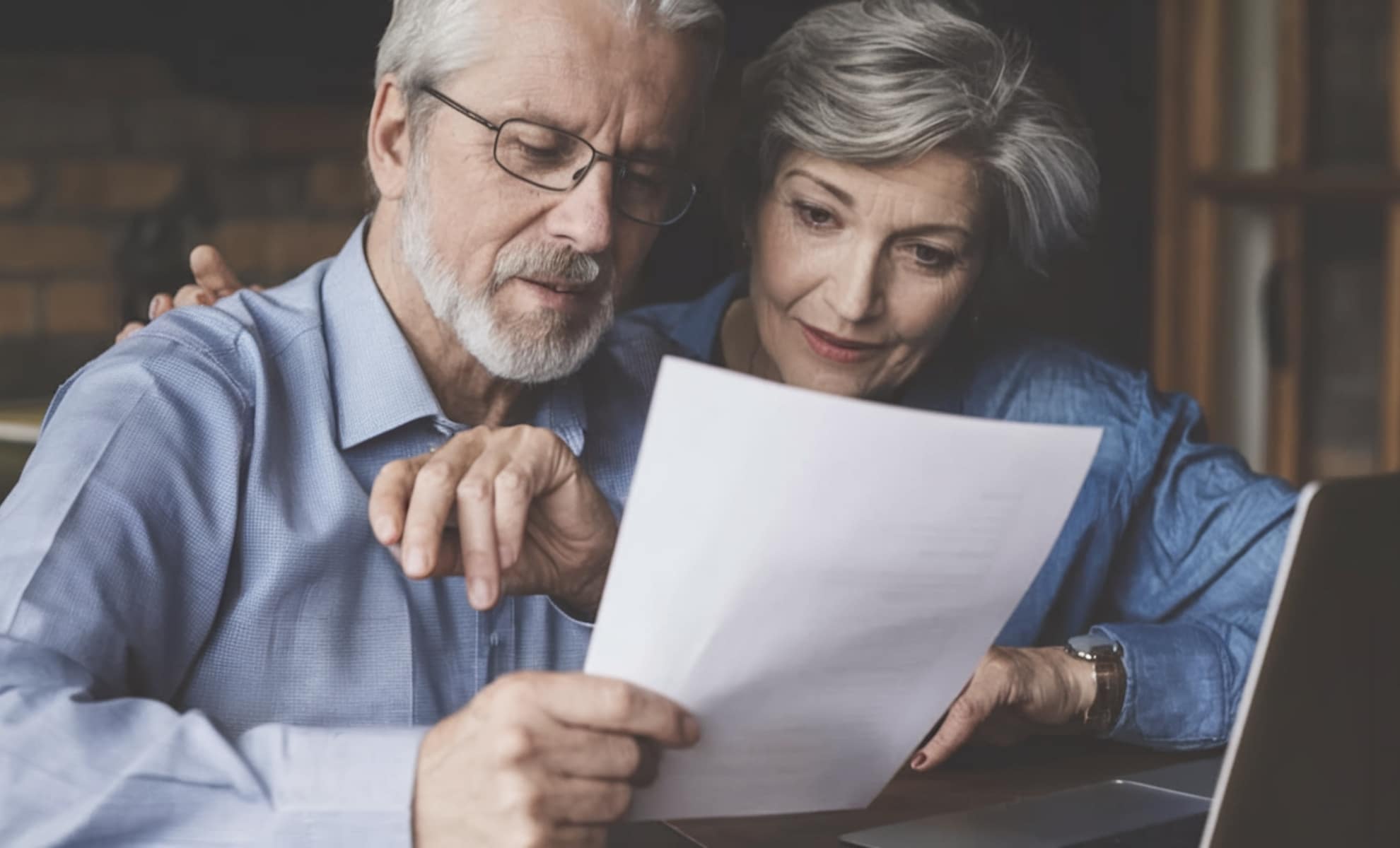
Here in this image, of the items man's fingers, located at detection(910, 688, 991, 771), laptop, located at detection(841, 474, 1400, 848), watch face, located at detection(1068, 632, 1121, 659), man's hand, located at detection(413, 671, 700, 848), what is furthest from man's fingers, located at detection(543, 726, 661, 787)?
watch face, located at detection(1068, 632, 1121, 659)

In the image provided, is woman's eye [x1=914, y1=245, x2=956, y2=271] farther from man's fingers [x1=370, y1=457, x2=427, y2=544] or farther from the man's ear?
man's fingers [x1=370, y1=457, x2=427, y2=544]

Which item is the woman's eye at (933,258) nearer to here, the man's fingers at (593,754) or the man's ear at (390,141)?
the man's ear at (390,141)

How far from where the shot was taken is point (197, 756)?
33.9 inches

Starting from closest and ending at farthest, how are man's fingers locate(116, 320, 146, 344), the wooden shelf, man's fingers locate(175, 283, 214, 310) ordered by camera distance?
man's fingers locate(116, 320, 146, 344) → man's fingers locate(175, 283, 214, 310) → the wooden shelf

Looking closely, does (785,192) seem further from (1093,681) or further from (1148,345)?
(1148,345)

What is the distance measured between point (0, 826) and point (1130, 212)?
2682 millimetres

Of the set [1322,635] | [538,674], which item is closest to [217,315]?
[538,674]

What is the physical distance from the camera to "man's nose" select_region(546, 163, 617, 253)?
1290 millimetres

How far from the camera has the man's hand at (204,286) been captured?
1.46 meters

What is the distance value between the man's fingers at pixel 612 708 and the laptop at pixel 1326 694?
268 millimetres

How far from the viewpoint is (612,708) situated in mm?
792

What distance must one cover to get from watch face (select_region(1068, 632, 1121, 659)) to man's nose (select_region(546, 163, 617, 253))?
0.54m

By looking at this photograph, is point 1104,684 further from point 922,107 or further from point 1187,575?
point 922,107

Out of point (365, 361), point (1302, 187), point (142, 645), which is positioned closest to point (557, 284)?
point (365, 361)
